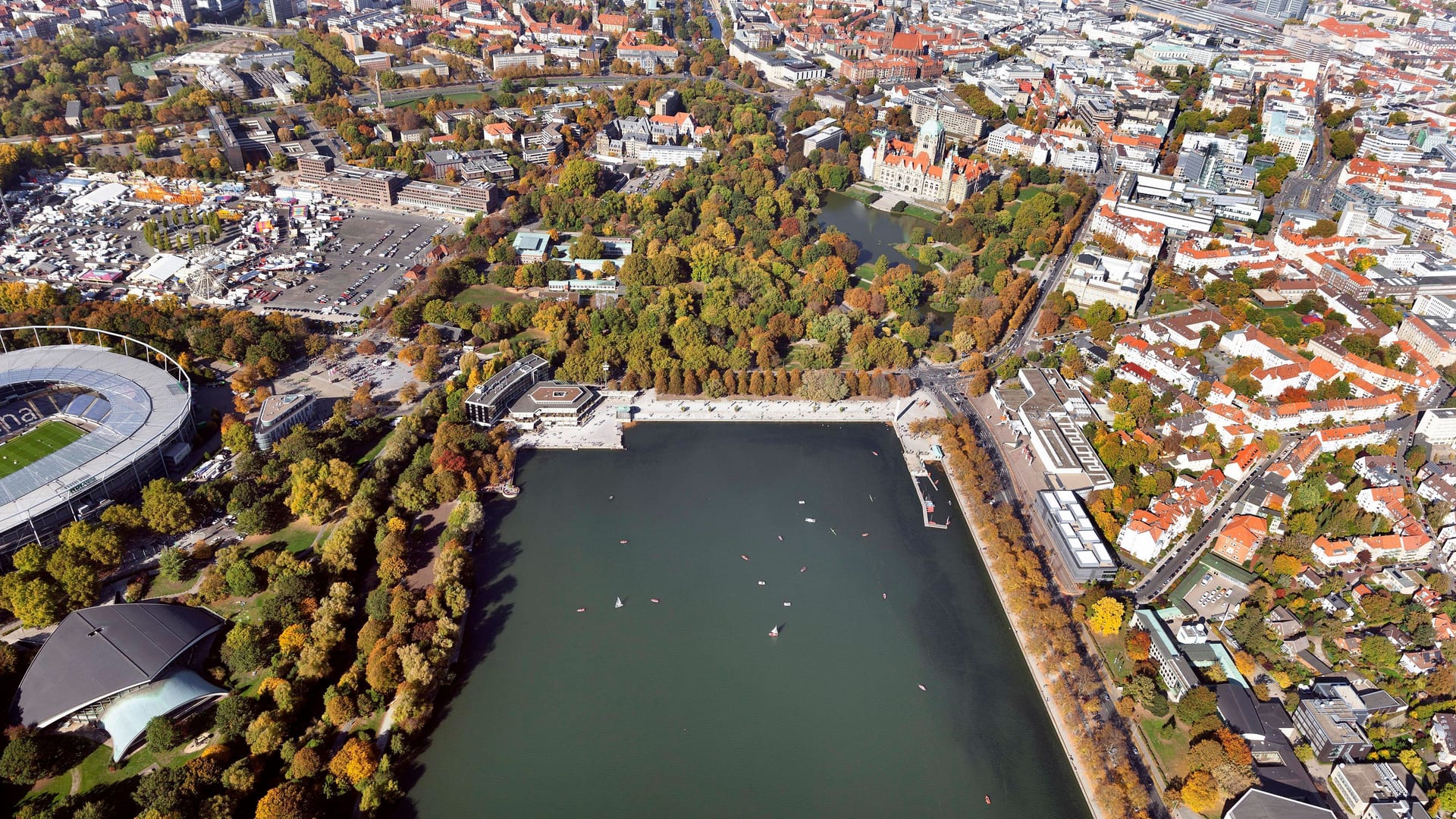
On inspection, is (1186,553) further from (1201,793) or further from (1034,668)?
(1201,793)

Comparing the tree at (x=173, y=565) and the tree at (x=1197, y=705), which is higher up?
the tree at (x=1197, y=705)

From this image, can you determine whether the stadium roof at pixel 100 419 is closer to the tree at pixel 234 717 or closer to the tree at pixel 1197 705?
the tree at pixel 234 717

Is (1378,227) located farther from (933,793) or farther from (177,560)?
(177,560)

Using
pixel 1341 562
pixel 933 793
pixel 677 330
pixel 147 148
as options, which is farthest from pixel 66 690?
pixel 147 148

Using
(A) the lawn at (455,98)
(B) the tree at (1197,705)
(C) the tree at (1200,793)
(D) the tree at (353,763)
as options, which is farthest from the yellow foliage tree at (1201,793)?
(A) the lawn at (455,98)

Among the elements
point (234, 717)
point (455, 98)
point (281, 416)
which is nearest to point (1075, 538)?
point (234, 717)
